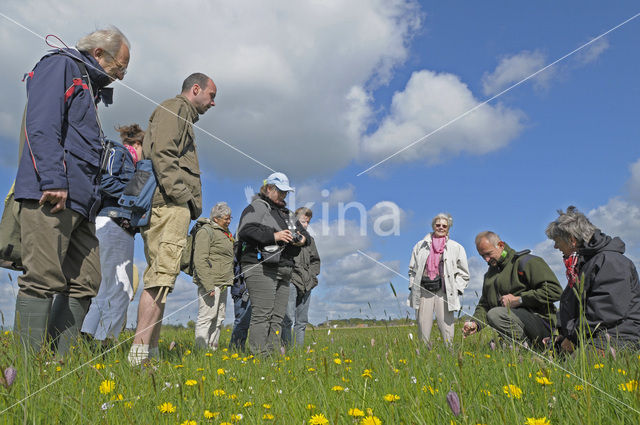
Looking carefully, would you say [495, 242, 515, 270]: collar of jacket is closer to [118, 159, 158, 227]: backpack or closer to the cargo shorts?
the cargo shorts

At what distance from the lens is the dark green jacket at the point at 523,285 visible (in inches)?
200

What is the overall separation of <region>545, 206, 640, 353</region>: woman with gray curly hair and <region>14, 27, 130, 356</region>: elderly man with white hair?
3695 millimetres

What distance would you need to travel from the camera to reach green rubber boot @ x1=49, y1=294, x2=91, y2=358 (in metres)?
3.11

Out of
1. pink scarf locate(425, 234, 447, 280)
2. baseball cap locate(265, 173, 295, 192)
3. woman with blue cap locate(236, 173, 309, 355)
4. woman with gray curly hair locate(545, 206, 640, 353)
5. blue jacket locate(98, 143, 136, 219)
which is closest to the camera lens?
blue jacket locate(98, 143, 136, 219)

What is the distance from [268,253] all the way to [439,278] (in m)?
2.93

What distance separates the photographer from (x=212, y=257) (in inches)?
255

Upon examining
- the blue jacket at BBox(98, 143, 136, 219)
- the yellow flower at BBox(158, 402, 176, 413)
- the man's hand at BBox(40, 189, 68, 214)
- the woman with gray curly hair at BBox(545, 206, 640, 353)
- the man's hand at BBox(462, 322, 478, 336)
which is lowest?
the yellow flower at BBox(158, 402, 176, 413)

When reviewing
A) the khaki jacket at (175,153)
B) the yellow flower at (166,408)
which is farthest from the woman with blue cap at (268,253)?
the yellow flower at (166,408)

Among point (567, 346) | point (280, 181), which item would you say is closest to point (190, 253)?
point (280, 181)

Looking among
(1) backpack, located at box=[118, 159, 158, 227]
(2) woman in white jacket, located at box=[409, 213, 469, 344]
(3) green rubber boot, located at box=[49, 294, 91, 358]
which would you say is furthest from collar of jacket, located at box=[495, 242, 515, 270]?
(3) green rubber boot, located at box=[49, 294, 91, 358]

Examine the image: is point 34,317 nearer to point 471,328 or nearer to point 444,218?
point 471,328

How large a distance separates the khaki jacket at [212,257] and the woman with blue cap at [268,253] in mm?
1572

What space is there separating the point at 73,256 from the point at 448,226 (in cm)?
507

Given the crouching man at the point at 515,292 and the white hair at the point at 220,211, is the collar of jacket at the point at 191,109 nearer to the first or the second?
the white hair at the point at 220,211
